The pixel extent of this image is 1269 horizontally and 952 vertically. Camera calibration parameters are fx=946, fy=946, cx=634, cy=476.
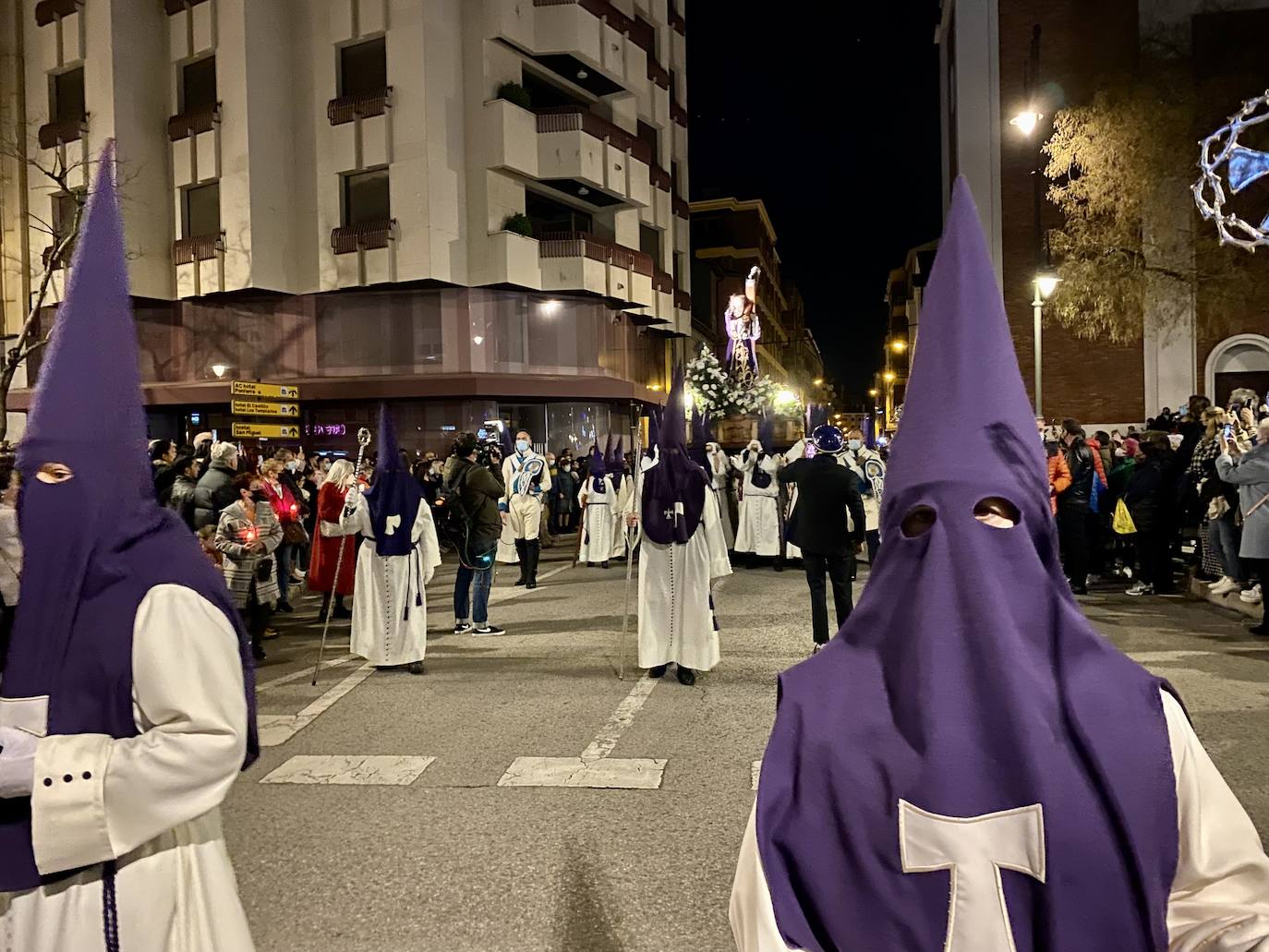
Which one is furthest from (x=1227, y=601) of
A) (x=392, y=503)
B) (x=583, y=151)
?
(x=583, y=151)

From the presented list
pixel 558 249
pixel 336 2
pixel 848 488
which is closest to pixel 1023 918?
pixel 848 488

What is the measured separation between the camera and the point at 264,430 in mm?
17922

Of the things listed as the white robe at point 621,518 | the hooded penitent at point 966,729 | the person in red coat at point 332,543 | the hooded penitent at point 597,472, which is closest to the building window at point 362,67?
the hooded penitent at point 597,472

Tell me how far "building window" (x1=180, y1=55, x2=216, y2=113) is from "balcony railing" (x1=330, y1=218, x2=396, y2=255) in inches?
249

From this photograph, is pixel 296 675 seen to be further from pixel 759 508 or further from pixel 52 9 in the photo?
pixel 52 9

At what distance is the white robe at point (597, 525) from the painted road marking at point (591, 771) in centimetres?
1080

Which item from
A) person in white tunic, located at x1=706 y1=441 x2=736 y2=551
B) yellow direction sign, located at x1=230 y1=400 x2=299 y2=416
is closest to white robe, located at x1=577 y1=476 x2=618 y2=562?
person in white tunic, located at x1=706 y1=441 x2=736 y2=551

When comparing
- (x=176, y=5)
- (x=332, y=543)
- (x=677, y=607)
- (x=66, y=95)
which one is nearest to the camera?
(x=677, y=607)

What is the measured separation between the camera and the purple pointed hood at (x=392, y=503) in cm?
936

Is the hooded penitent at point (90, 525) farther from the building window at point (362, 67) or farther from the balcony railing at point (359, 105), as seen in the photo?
the building window at point (362, 67)

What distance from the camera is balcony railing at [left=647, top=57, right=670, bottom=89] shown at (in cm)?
3625

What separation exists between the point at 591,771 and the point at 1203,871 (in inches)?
189

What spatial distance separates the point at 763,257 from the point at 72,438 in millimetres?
84564

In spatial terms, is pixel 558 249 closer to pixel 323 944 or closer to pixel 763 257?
pixel 323 944
